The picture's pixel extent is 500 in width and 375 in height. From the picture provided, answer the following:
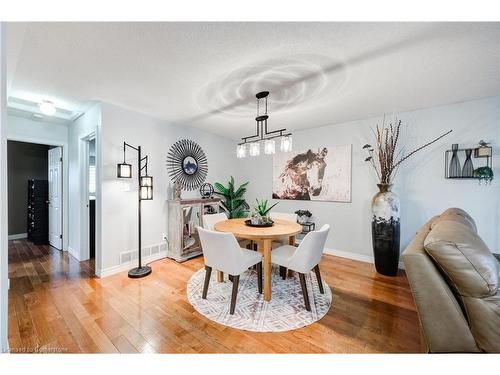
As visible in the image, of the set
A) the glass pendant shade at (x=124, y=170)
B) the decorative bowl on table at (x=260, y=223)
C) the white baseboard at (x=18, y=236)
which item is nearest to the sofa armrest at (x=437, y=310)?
the decorative bowl on table at (x=260, y=223)

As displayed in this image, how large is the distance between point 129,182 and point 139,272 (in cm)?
123

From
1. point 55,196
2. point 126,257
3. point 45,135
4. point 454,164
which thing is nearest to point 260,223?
point 126,257

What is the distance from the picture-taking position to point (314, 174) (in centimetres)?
374

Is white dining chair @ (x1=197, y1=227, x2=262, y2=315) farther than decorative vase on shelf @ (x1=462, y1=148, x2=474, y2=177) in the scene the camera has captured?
No

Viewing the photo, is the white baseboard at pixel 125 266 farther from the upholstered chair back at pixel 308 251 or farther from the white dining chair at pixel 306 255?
the upholstered chair back at pixel 308 251

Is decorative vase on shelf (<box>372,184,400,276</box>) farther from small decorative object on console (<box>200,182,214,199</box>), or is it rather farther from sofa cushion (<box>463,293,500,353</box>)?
small decorative object on console (<box>200,182,214,199</box>)

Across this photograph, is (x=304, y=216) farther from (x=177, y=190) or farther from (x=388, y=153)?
(x=177, y=190)

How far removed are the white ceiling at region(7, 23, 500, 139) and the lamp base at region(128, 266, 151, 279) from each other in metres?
2.23

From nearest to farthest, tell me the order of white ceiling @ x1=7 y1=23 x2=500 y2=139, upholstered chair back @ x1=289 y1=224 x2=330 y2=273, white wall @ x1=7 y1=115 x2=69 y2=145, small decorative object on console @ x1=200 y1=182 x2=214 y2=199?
white ceiling @ x1=7 y1=23 x2=500 y2=139
upholstered chair back @ x1=289 y1=224 x2=330 y2=273
white wall @ x1=7 y1=115 x2=69 y2=145
small decorative object on console @ x1=200 y1=182 x2=214 y2=199

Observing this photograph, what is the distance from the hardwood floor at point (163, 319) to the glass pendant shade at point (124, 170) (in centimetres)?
133

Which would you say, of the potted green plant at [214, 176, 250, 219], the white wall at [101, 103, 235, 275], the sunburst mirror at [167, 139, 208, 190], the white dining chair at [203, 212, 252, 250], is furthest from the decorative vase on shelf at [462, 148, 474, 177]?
the white wall at [101, 103, 235, 275]

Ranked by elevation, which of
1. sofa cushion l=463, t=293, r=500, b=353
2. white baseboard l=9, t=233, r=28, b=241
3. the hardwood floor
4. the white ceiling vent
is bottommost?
the hardwood floor

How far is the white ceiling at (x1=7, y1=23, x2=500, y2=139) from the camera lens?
1.37 m

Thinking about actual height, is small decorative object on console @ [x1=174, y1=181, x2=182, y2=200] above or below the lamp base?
above
